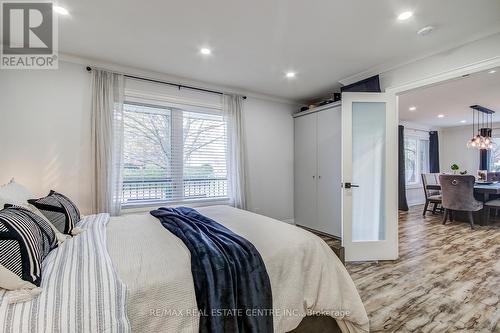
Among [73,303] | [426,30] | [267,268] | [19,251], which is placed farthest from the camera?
[426,30]

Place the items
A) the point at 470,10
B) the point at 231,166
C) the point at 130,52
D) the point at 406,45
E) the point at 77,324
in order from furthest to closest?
the point at 231,166 → the point at 130,52 → the point at 406,45 → the point at 470,10 → the point at 77,324

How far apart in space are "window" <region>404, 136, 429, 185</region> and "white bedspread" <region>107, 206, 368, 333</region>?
6.56 metres

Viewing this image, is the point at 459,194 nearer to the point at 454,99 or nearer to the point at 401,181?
the point at 401,181

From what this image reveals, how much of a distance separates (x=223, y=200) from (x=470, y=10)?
338 cm

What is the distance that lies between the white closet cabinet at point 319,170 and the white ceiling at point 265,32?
957 mm

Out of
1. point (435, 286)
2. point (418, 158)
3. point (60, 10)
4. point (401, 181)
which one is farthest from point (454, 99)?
point (60, 10)

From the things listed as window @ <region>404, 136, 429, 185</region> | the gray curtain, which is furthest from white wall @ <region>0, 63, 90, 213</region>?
window @ <region>404, 136, 429, 185</region>

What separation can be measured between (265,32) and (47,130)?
2.54 meters

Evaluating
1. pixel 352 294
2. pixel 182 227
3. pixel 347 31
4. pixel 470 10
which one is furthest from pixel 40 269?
pixel 470 10

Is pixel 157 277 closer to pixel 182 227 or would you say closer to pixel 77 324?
pixel 77 324

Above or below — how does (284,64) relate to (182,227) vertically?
above

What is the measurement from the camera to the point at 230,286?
1213 millimetres

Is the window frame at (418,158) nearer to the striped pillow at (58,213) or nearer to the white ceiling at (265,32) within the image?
the white ceiling at (265,32)

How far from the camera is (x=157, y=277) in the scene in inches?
44.3
